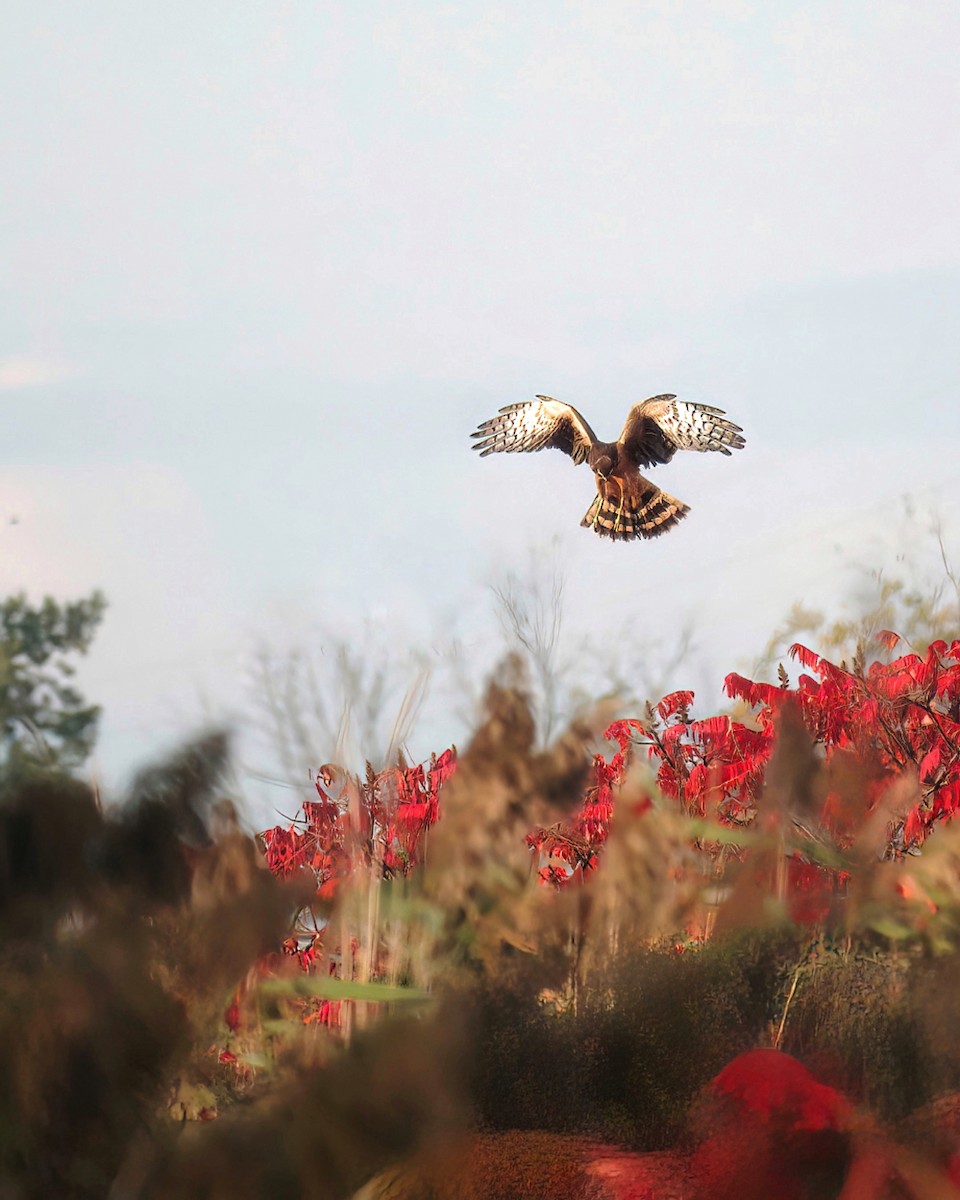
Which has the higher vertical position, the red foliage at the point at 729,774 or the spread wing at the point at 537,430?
the spread wing at the point at 537,430

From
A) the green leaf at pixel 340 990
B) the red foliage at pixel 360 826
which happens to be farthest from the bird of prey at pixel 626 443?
the green leaf at pixel 340 990

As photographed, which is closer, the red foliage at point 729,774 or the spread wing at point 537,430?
the red foliage at point 729,774

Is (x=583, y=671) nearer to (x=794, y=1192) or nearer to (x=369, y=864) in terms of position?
(x=369, y=864)

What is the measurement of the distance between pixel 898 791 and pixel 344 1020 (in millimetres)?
2339

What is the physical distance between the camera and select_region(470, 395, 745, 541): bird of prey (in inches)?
331

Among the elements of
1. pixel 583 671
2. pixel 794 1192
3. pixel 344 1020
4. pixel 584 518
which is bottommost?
pixel 794 1192

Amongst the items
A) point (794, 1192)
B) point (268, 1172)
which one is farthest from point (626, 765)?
point (268, 1172)

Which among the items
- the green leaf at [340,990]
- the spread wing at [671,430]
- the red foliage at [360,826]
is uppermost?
the spread wing at [671,430]

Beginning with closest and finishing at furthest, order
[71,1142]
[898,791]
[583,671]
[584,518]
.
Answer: [71,1142] < [898,791] < [583,671] < [584,518]

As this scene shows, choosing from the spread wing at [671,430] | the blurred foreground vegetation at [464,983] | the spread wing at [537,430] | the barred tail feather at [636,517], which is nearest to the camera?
the blurred foreground vegetation at [464,983]

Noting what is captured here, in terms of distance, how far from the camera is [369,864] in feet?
19.3

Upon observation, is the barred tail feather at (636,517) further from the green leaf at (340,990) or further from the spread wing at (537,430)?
the green leaf at (340,990)

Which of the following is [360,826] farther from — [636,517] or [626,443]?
[636,517]

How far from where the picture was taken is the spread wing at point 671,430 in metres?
8.22
